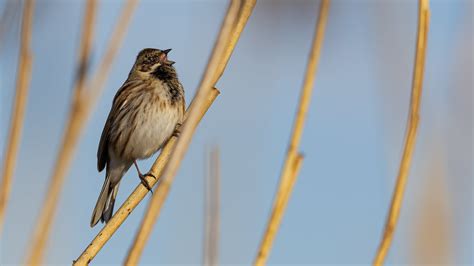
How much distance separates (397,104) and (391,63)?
0.61 feet

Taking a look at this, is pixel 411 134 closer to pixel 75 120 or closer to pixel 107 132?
pixel 75 120

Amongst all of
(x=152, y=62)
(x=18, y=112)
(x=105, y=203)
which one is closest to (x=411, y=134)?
(x=18, y=112)

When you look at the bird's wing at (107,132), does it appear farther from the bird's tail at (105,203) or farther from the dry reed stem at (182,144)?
the dry reed stem at (182,144)

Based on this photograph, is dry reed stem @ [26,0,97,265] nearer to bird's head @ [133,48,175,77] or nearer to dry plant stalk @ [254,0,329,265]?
dry plant stalk @ [254,0,329,265]

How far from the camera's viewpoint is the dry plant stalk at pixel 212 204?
2211 millimetres

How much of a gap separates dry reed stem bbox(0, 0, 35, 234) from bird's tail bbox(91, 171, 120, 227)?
2721 millimetres

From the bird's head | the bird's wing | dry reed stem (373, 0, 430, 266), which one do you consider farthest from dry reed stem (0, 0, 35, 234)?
the bird's wing

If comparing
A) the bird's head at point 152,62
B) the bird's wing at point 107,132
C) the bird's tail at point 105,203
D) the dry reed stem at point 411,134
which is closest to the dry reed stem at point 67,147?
the dry reed stem at point 411,134

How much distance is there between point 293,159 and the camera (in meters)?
1.90

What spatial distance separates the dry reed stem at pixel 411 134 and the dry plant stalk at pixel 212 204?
0.54 m

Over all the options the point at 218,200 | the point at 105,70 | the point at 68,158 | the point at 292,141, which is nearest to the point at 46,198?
the point at 68,158

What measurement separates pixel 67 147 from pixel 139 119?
11.1 feet

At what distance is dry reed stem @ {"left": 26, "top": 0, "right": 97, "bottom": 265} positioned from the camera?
1421 mm

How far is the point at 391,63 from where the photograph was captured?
276 centimetres
